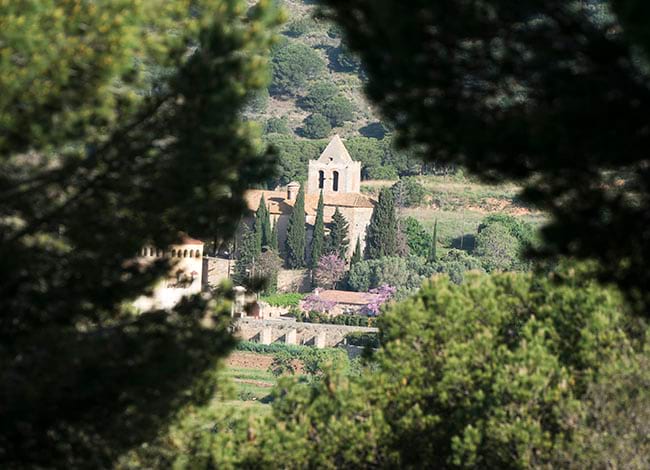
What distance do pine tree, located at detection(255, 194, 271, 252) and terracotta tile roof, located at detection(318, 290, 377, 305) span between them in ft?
15.5

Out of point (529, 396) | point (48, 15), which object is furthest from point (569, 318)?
point (48, 15)

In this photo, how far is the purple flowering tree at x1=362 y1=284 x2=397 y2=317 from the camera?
2411 inches

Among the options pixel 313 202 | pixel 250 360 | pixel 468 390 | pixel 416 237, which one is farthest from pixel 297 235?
pixel 468 390

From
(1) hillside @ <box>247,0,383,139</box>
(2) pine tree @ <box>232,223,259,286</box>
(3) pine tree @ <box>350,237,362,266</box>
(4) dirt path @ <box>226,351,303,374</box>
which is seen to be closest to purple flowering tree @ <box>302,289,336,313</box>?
(2) pine tree @ <box>232,223,259,286</box>

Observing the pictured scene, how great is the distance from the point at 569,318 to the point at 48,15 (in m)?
10.2

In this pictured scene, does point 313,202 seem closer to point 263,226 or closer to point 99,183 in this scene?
point 263,226

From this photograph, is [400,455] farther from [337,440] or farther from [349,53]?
[349,53]

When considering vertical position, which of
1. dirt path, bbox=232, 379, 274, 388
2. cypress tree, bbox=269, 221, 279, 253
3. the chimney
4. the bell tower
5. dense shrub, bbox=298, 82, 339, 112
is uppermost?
dense shrub, bbox=298, 82, 339, 112

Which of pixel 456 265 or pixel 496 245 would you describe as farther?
pixel 496 245

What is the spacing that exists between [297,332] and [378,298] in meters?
6.22

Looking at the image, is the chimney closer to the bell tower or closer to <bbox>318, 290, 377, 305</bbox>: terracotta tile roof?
the bell tower

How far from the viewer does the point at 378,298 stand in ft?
202

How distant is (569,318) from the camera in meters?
16.6

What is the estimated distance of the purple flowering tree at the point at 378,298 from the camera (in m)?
61.2
